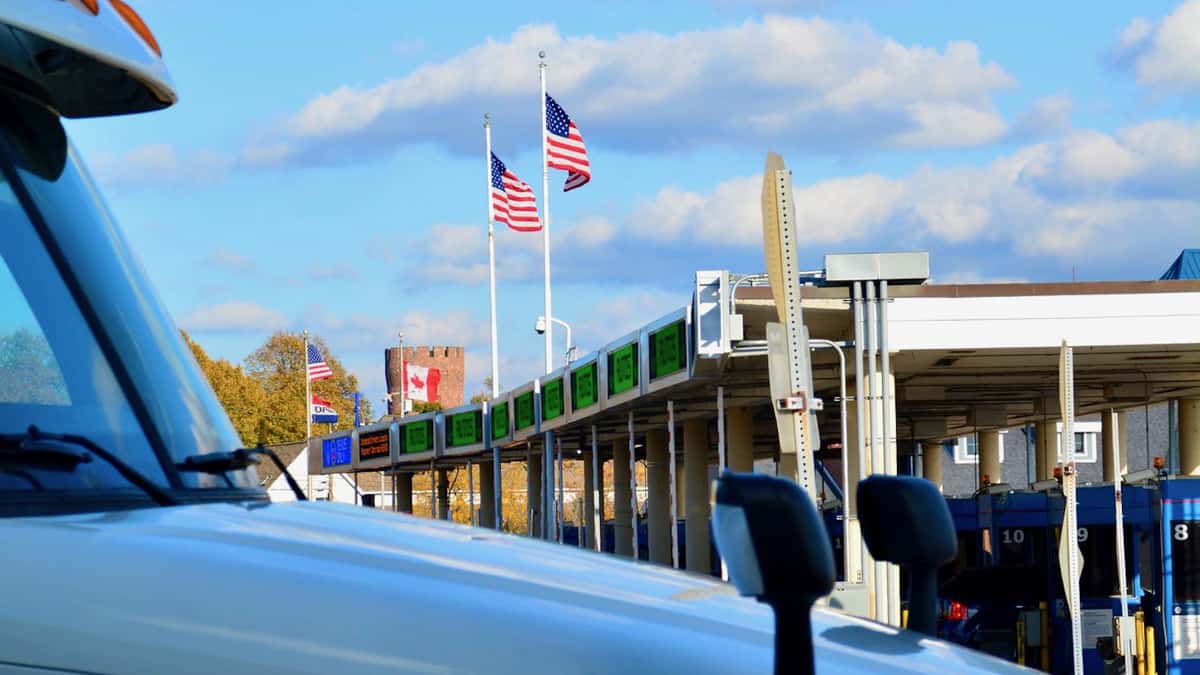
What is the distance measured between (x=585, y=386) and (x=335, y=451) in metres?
28.3

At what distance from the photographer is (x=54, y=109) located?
284 centimetres

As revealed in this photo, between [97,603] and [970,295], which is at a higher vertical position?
[970,295]

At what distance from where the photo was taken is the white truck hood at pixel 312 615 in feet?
6.32

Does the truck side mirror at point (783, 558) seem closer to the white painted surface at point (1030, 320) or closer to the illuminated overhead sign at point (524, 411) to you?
the white painted surface at point (1030, 320)

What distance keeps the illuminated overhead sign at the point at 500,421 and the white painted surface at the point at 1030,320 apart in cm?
1834

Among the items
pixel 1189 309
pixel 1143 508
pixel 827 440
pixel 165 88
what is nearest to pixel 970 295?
pixel 1189 309

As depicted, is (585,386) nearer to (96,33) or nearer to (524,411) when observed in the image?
(524,411)

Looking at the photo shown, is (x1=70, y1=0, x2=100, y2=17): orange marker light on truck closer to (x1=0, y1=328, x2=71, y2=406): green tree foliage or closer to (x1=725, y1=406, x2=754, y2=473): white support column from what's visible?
(x1=0, y1=328, x2=71, y2=406): green tree foliage

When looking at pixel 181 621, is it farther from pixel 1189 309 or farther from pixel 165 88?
pixel 1189 309

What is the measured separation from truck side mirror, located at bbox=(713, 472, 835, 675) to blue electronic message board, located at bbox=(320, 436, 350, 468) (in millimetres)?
56345

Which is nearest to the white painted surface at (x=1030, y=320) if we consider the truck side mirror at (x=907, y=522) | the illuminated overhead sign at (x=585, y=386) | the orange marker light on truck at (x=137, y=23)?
the illuminated overhead sign at (x=585, y=386)

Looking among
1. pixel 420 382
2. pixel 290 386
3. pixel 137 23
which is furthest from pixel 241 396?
pixel 137 23

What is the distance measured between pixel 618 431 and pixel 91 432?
41326 millimetres

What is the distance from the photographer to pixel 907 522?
8.20 ft
